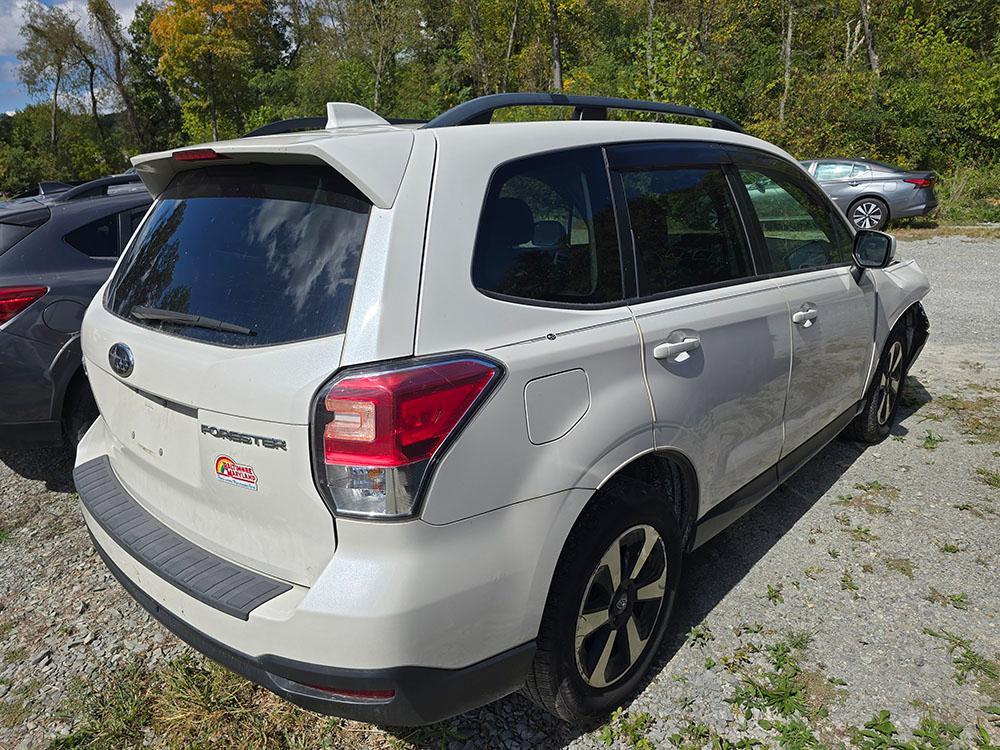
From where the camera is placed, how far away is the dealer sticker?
183cm

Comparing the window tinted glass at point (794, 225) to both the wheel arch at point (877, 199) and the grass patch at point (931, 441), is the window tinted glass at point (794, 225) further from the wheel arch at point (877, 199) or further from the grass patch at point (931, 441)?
the wheel arch at point (877, 199)

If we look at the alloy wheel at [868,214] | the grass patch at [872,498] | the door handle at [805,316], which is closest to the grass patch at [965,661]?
the grass patch at [872,498]

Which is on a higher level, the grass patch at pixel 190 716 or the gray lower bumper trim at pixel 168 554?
the gray lower bumper trim at pixel 168 554

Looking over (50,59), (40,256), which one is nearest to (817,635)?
(40,256)

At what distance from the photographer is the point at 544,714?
2434 mm

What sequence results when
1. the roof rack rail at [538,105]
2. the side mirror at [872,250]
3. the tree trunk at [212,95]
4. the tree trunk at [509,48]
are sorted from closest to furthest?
the roof rack rail at [538,105] < the side mirror at [872,250] < the tree trunk at [509,48] < the tree trunk at [212,95]

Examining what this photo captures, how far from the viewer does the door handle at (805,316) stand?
9.91ft

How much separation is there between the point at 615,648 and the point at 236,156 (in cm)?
194

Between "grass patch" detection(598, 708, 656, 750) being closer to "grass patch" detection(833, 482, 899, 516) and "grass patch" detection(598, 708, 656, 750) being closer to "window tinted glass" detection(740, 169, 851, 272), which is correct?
"window tinted glass" detection(740, 169, 851, 272)

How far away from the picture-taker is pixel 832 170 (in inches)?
599

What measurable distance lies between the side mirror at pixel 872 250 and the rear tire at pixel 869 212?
1303 cm

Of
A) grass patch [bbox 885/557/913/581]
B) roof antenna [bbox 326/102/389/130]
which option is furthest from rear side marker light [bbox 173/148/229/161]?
grass patch [bbox 885/557/913/581]

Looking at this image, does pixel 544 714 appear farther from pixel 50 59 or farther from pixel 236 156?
pixel 50 59

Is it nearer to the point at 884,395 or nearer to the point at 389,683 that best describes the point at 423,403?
the point at 389,683
